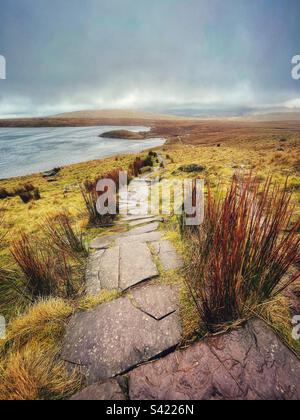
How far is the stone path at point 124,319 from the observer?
1615 millimetres

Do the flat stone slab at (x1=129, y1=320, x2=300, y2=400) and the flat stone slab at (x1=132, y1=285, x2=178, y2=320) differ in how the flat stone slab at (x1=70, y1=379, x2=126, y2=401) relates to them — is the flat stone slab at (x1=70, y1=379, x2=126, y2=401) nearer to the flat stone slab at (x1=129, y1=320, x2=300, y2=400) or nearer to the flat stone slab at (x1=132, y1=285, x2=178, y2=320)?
the flat stone slab at (x1=129, y1=320, x2=300, y2=400)

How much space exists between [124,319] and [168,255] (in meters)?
1.10

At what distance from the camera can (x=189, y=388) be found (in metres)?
1.41

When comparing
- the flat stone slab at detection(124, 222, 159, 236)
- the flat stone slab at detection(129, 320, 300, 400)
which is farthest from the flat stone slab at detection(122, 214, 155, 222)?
the flat stone slab at detection(129, 320, 300, 400)

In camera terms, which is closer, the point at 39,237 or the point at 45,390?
the point at 45,390

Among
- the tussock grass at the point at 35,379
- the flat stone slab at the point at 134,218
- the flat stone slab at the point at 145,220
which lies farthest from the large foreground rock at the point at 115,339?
the flat stone slab at the point at 134,218

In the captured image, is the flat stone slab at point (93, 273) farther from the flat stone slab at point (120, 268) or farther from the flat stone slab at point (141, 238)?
the flat stone slab at point (141, 238)

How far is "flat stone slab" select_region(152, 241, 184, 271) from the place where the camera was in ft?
8.65

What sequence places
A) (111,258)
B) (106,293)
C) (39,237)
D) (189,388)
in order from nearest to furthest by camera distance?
(189,388), (106,293), (111,258), (39,237)

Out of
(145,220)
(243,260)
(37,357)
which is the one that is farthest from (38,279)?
Result: (145,220)

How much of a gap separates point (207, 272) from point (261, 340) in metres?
0.59

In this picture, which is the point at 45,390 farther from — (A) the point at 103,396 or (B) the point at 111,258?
(B) the point at 111,258

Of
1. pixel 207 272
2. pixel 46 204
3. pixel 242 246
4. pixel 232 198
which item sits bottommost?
pixel 46 204

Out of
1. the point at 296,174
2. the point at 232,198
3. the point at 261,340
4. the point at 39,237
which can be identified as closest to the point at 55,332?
the point at 261,340
